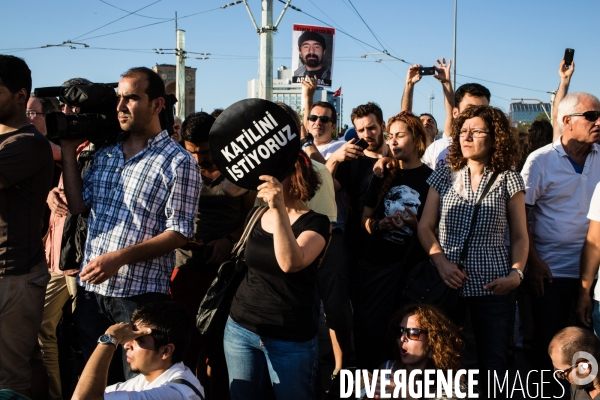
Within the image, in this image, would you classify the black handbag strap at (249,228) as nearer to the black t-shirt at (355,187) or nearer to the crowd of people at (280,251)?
the crowd of people at (280,251)

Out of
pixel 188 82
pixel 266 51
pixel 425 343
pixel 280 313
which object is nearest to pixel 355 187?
pixel 425 343

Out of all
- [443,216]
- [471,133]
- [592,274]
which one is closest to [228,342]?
[443,216]

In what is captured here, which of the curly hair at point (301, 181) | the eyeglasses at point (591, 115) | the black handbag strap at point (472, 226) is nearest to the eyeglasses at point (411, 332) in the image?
the black handbag strap at point (472, 226)

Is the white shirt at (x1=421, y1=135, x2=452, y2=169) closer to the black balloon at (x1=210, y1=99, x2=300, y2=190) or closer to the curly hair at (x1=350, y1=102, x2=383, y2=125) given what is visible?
the curly hair at (x1=350, y1=102, x2=383, y2=125)

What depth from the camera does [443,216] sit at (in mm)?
3695

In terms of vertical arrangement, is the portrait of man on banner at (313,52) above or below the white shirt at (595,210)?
above

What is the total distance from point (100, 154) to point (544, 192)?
8.85ft

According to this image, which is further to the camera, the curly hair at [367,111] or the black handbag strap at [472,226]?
the curly hair at [367,111]

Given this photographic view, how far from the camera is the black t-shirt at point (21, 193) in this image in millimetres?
3061

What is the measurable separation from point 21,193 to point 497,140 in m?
2.56

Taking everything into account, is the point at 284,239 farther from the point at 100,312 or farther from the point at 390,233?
the point at 390,233

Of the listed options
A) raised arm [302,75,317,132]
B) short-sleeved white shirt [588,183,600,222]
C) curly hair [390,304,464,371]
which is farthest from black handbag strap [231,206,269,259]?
raised arm [302,75,317,132]

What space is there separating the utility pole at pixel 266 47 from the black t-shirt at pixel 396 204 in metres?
8.22

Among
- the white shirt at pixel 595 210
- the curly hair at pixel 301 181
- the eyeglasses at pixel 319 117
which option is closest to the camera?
the curly hair at pixel 301 181
